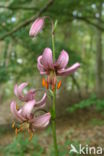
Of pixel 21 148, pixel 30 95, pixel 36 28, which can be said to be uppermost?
pixel 36 28

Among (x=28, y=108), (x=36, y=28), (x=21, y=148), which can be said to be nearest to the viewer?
(x=28, y=108)

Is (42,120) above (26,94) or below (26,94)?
below

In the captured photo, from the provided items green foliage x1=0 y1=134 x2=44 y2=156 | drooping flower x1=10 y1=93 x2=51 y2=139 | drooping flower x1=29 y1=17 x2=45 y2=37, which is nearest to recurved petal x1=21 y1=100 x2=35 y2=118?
drooping flower x1=10 y1=93 x2=51 y2=139

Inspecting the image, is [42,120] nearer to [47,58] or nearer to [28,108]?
[28,108]

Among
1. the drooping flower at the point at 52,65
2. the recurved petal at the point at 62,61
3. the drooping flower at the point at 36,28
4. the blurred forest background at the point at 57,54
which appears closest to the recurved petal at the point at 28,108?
the drooping flower at the point at 52,65

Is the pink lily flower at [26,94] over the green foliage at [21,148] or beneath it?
over

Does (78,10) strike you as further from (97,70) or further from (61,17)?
(97,70)

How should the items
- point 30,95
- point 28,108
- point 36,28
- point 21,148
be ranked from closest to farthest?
point 28,108, point 30,95, point 36,28, point 21,148

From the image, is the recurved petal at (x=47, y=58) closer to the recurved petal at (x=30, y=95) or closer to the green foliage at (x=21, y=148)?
the recurved petal at (x=30, y=95)

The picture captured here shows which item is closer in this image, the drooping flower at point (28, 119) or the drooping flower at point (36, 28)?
the drooping flower at point (28, 119)

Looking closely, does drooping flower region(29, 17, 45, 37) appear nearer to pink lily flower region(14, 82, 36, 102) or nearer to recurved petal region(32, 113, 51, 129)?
pink lily flower region(14, 82, 36, 102)

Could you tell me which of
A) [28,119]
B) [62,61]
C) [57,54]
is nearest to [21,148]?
[57,54]
